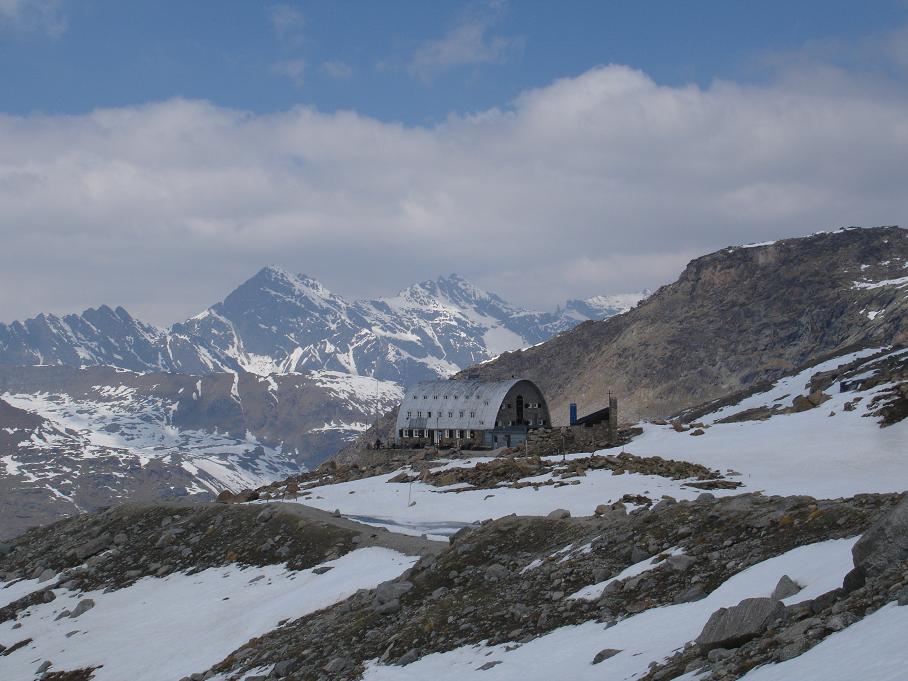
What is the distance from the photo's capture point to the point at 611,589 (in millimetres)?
23969

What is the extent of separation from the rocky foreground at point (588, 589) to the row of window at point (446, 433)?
163 feet

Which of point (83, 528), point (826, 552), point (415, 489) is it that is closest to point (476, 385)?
point (415, 489)

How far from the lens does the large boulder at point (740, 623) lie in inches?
649

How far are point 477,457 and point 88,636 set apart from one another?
35310mm

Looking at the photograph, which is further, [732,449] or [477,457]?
[477,457]

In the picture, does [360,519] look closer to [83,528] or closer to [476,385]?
[83,528]

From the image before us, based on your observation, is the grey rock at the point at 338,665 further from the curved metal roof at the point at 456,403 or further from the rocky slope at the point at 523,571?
the curved metal roof at the point at 456,403

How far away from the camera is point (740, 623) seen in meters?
16.9

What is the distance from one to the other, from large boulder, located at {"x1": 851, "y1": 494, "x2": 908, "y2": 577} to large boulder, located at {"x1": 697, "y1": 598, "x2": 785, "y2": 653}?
1658mm

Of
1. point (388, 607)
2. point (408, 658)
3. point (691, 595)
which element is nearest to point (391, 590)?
point (388, 607)

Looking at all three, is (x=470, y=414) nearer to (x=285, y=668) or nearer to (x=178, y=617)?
(x=178, y=617)

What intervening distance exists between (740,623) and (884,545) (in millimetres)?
2854

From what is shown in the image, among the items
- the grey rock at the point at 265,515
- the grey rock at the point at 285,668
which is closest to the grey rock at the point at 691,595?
the grey rock at the point at 285,668

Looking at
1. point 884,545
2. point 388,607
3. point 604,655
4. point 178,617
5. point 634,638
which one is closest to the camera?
point 884,545
